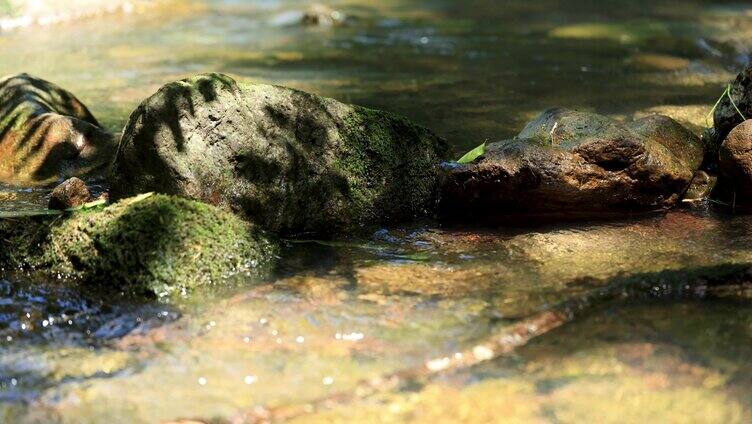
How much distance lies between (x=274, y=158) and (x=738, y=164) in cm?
250

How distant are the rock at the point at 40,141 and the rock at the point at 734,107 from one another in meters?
3.85

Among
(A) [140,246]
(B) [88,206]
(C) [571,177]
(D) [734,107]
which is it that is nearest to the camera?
(A) [140,246]

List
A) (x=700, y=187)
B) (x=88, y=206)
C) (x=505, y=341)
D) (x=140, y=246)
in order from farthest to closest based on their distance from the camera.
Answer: (x=700, y=187), (x=88, y=206), (x=140, y=246), (x=505, y=341)

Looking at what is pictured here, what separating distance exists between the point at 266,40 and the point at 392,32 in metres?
1.65

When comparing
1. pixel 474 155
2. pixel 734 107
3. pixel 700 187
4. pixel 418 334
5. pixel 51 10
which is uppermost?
pixel 51 10

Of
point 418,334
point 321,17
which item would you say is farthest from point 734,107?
point 321,17

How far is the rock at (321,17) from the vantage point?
12102 millimetres

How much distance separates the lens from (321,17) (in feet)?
39.8

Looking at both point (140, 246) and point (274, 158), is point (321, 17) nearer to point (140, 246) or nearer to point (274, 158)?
point (274, 158)

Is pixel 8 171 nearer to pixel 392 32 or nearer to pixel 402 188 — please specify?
pixel 402 188

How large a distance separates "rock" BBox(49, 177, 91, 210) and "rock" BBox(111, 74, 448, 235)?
0.55ft

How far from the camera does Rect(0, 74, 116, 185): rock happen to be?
5.67 m

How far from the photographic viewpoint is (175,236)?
3.87 meters

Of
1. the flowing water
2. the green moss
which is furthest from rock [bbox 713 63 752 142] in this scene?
the green moss
